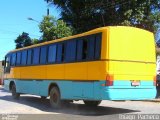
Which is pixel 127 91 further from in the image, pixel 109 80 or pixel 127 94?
pixel 109 80

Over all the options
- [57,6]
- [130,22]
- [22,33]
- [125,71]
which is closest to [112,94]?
[125,71]

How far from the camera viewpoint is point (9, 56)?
1038 inches

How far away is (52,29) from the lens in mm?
35031

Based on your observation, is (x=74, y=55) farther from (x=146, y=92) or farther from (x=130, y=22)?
(x=130, y=22)

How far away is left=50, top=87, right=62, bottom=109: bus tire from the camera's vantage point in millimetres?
18797

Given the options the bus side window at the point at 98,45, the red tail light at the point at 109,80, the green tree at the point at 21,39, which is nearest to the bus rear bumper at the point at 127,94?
the red tail light at the point at 109,80

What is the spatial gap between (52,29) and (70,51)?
17.4 metres

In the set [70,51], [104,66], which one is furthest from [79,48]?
[104,66]

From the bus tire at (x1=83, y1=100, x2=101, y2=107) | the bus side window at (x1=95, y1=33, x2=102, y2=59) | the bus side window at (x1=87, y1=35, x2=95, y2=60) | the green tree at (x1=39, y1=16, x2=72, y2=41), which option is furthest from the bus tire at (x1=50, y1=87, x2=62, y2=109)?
the green tree at (x1=39, y1=16, x2=72, y2=41)

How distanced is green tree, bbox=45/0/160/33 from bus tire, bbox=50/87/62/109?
13121 mm

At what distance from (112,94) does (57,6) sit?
19528mm

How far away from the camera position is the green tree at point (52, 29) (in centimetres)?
3341

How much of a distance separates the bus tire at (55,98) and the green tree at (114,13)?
43.0ft

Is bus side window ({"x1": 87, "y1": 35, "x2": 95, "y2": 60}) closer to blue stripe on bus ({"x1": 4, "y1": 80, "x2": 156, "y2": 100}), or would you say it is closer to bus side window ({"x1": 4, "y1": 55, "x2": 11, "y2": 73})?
blue stripe on bus ({"x1": 4, "y1": 80, "x2": 156, "y2": 100})
